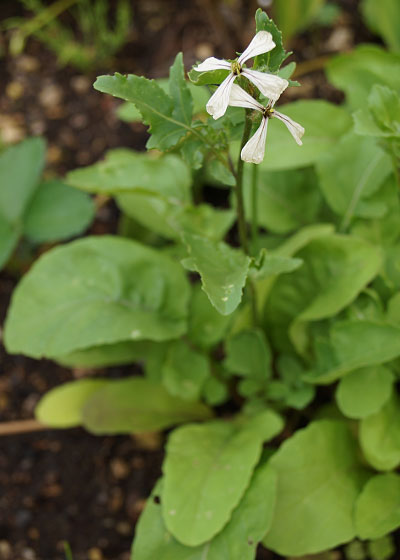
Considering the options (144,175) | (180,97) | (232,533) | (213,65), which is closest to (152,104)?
(180,97)

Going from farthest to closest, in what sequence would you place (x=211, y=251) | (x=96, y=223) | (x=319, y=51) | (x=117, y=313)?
(x=319, y=51)
(x=96, y=223)
(x=117, y=313)
(x=211, y=251)

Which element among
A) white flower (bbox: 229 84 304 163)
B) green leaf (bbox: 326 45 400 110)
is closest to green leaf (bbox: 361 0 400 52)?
green leaf (bbox: 326 45 400 110)

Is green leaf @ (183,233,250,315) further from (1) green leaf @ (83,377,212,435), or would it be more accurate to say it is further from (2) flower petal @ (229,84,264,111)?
(1) green leaf @ (83,377,212,435)

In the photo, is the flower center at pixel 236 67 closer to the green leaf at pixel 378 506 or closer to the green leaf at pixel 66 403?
the green leaf at pixel 378 506

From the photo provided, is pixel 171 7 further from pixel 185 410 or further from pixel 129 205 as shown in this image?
pixel 185 410

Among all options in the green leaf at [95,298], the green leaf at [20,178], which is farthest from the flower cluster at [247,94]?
the green leaf at [20,178]

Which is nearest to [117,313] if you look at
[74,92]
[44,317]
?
[44,317]
